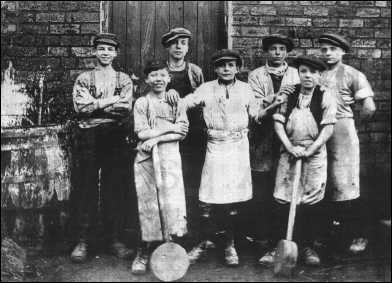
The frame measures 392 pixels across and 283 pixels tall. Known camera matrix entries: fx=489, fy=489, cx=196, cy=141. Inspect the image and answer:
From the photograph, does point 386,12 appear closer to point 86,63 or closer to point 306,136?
point 306,136

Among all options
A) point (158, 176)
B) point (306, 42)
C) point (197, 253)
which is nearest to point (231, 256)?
point (197, 253)

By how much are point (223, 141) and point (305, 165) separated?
2.36ft

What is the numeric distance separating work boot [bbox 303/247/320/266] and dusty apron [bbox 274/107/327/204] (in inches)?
17.8

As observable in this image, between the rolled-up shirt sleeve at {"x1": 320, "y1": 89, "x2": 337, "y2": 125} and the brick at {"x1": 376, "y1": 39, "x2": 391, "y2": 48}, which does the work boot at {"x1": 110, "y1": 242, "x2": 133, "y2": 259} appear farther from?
the brick at {"x1": 376, "y1": 39, "x2": 391, "y2": 48}

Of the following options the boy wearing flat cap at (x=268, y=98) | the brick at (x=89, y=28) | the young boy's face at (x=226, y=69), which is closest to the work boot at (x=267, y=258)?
the boy wearing flat cap at (x=268, y=98)

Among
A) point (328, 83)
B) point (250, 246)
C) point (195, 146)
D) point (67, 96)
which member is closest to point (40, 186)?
point (67, 96)

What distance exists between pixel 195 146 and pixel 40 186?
1.56m

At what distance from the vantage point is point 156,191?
4.05m

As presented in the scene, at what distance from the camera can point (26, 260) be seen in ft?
13.8

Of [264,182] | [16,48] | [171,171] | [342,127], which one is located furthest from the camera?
[16,48]

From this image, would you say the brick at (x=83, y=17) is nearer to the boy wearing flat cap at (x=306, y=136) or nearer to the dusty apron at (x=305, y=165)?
the boy wearing flat cap at (x=306, y=136)

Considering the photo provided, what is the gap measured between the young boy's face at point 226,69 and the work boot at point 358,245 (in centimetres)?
190

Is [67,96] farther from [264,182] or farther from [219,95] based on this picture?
[264,182]

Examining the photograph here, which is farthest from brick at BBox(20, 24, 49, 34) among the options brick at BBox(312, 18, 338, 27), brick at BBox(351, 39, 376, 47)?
brick at BBox(351, 39, 376, 47)
